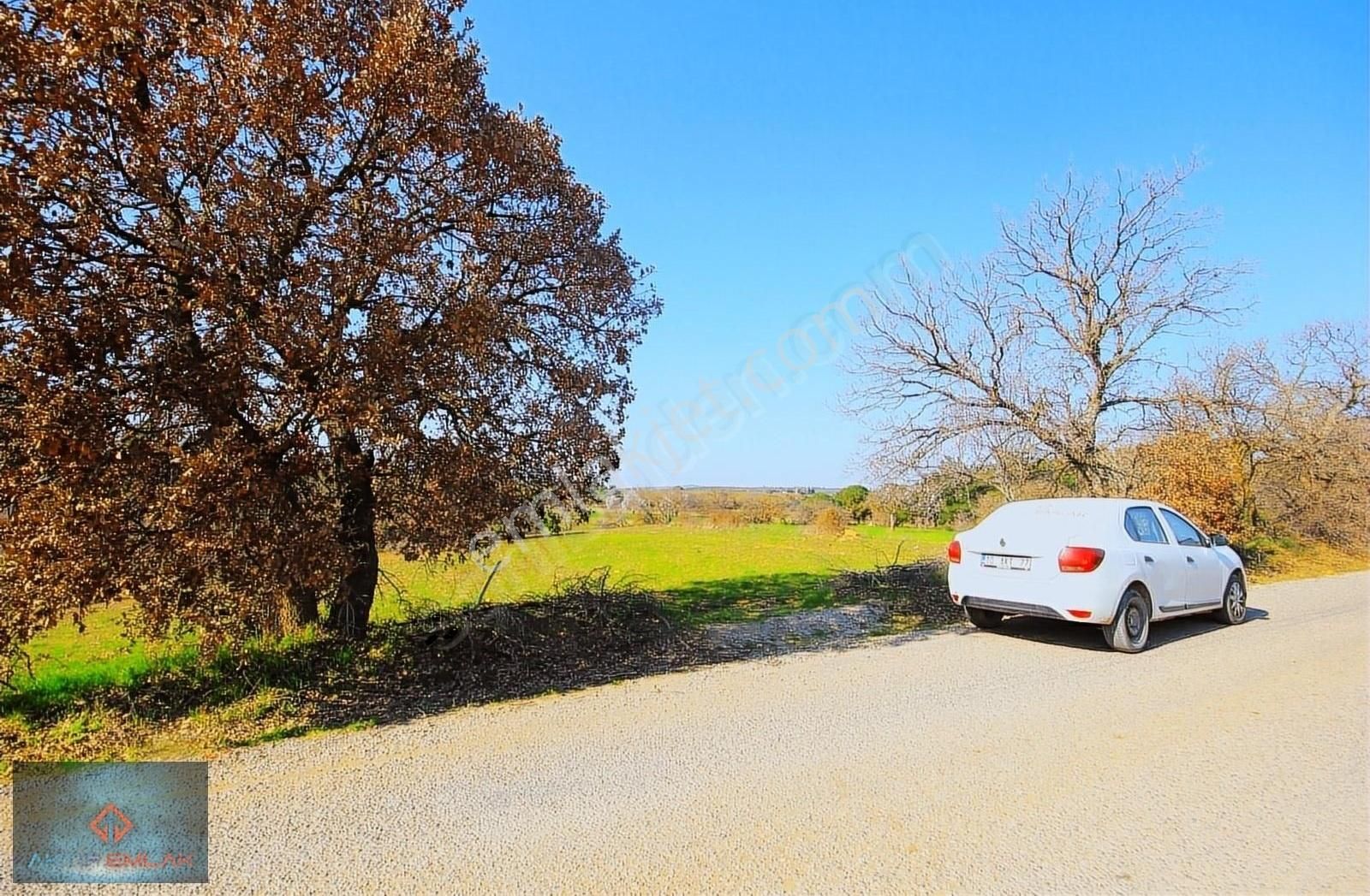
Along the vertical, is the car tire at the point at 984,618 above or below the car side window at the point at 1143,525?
below

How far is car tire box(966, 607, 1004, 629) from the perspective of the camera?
340 inches

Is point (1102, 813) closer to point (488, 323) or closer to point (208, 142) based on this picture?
point (488, 323)

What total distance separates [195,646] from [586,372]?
182 inches

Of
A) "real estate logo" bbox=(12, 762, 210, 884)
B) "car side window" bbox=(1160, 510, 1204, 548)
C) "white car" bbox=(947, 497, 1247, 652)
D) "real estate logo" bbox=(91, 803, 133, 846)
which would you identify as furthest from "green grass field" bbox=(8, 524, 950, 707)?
"car side window" bbox=(1160, 510, 1204, 548)

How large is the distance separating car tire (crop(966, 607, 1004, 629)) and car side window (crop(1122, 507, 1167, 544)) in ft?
6.08

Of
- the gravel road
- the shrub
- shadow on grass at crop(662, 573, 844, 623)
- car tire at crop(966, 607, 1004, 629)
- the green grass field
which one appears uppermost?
the shrub

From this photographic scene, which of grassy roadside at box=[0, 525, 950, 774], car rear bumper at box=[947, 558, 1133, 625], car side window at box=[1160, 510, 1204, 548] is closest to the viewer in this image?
grassy roadside at box=[0, 525, 950, 774]

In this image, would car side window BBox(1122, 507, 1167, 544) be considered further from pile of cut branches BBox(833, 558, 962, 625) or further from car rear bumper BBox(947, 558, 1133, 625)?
pile of cut branches BBox(833, 558, 962, 625)

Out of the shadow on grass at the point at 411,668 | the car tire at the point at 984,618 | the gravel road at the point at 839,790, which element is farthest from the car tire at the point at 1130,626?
the shadow on grass at the point at 411,668

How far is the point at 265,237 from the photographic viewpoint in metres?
5.37

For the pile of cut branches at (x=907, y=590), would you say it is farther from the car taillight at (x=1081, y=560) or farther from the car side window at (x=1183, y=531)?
the car side window at (x=1183, y=531)

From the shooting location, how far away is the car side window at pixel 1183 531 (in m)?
8.56

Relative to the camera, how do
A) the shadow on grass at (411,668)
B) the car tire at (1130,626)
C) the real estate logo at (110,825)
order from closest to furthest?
the real estate logo at (110,825)
the shadow on grass at (411,668)
the car tire at (1130,626)

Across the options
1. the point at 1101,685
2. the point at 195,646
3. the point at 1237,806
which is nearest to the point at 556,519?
the point at 195,646
